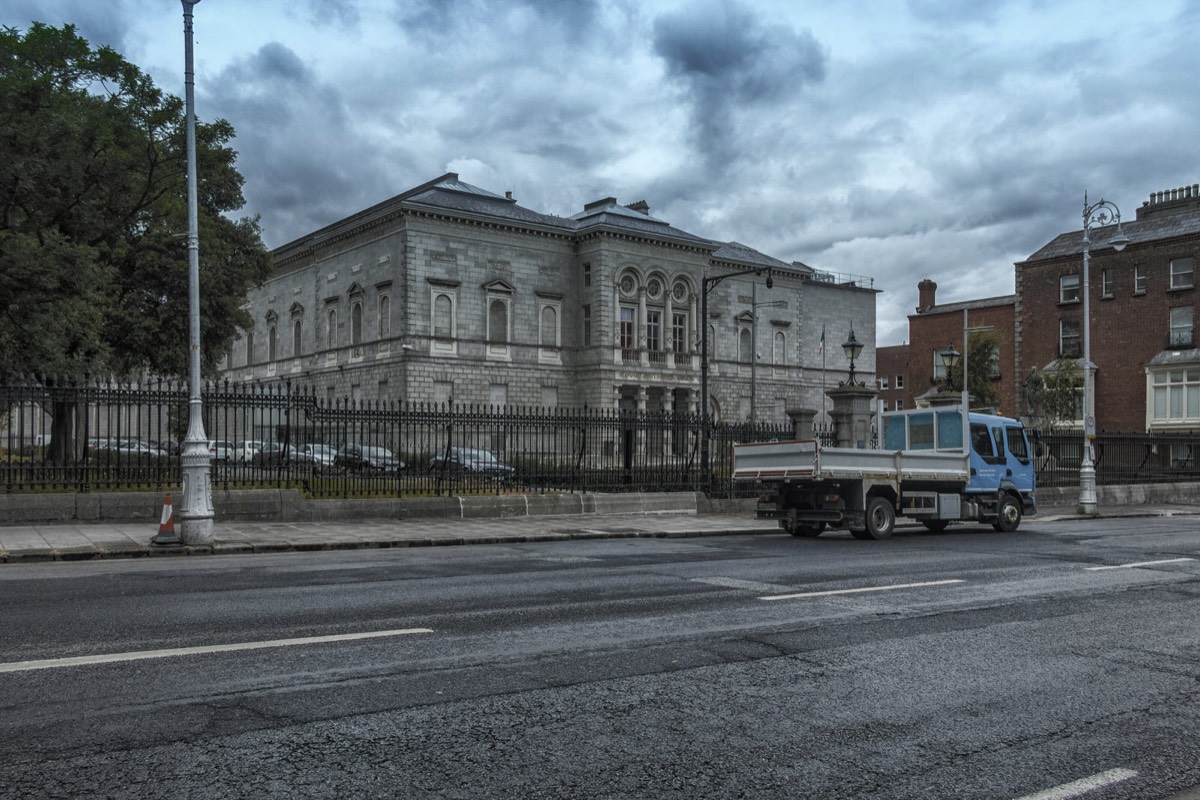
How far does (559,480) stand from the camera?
24.6m

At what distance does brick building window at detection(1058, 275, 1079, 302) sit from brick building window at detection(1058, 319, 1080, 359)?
50.8 inches

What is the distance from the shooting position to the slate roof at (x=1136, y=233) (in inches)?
2066

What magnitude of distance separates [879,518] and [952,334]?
5166 centimetres

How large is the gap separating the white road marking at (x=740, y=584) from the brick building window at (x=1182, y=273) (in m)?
50.0

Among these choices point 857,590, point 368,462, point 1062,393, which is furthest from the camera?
point 1062,393

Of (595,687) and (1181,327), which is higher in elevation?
(1181,327)

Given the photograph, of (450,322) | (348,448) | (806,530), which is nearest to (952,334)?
(450,322)

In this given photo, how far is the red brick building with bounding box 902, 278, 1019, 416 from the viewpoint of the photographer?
62.2 metres

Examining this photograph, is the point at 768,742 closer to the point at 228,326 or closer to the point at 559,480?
the point at 559,480

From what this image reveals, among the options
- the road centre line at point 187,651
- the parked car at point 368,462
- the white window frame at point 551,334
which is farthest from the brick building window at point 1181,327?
the road centre line at point 187,651

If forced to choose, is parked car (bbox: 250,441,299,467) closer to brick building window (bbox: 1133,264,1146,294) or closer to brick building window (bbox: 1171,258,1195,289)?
brick building window (bbox: 1133,264,1146,294)

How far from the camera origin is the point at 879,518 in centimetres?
1964

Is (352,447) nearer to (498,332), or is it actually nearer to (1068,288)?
(498,332)

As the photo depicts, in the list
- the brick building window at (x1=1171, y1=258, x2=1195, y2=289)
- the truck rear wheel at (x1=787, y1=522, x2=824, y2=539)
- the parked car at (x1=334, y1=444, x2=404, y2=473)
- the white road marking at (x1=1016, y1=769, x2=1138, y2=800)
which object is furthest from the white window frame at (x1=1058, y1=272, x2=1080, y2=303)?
the white road marking at (x1=1016, y1=769, x2=1138, y2=800)
